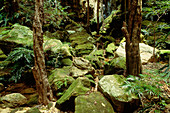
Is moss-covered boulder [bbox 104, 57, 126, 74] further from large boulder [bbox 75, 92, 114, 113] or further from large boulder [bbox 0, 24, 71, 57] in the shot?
large boulder [bbox 0, 24, 71, 57]

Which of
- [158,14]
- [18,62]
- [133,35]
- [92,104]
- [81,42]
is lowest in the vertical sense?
[92,104]

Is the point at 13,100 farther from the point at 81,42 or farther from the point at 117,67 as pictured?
the point at 81,42

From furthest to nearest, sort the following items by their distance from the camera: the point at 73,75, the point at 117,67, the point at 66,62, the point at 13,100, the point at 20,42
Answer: the point at 66,62 < the point at 20,42 < the point at 117,67 < the point at 73,75 < the point at 13,100

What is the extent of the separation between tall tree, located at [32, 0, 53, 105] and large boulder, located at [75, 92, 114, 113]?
1.10m

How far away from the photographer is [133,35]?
313cm

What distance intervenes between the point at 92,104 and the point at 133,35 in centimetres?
236

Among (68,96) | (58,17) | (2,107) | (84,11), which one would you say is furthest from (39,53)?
(84,11)

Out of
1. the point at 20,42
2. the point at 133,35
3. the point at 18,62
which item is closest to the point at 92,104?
the point at 133,35

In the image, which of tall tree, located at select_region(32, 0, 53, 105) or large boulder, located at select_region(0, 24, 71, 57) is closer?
tall tree, located at select_region(32, 0, 53, 105)

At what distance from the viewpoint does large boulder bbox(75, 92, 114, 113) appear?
7.90 feet

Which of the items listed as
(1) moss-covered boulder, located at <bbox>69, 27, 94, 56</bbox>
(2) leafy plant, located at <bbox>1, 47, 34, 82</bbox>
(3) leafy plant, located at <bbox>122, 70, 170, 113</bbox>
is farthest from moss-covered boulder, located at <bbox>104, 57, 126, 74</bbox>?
(2) leafy plant, located at <bbox>1, 47, 34, 82</bbox>

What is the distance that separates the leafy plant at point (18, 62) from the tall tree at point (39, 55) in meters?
1.24

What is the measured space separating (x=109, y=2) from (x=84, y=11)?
3776 millimetres

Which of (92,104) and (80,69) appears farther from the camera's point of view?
(80,69)
